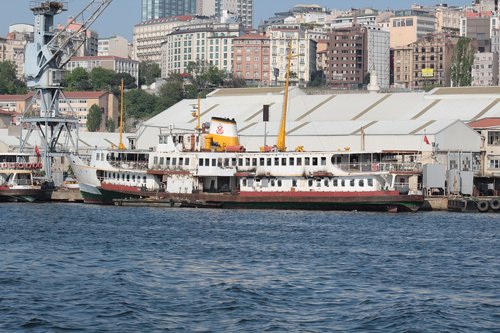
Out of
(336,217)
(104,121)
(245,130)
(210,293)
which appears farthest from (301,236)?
(104,121)

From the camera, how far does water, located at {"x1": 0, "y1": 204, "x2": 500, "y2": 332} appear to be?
2761cm

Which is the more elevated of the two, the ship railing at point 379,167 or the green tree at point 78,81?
the green tree at point 78,81

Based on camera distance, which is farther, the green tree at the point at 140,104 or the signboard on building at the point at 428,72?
the signboard on building at the point at 428,72

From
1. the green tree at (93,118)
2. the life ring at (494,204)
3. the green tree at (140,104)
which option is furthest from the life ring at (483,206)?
the green tree at (140,104)

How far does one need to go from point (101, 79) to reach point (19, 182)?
110 meters

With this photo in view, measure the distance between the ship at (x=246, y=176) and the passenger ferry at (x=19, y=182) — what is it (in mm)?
3694

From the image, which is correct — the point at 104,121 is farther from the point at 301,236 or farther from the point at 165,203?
the point at 301,236

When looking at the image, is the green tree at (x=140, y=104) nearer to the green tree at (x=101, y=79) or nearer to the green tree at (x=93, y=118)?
the green tree at (x=93, y=118)

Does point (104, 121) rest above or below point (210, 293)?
above

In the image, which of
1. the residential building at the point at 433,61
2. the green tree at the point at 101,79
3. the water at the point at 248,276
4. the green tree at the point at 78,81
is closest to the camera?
the water at the point at 248,276

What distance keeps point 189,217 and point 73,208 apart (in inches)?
464

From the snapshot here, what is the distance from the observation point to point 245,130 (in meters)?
91.9

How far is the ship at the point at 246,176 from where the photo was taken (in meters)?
64.5

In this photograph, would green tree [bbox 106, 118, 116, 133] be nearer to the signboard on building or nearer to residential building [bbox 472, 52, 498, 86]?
the signboard on building
